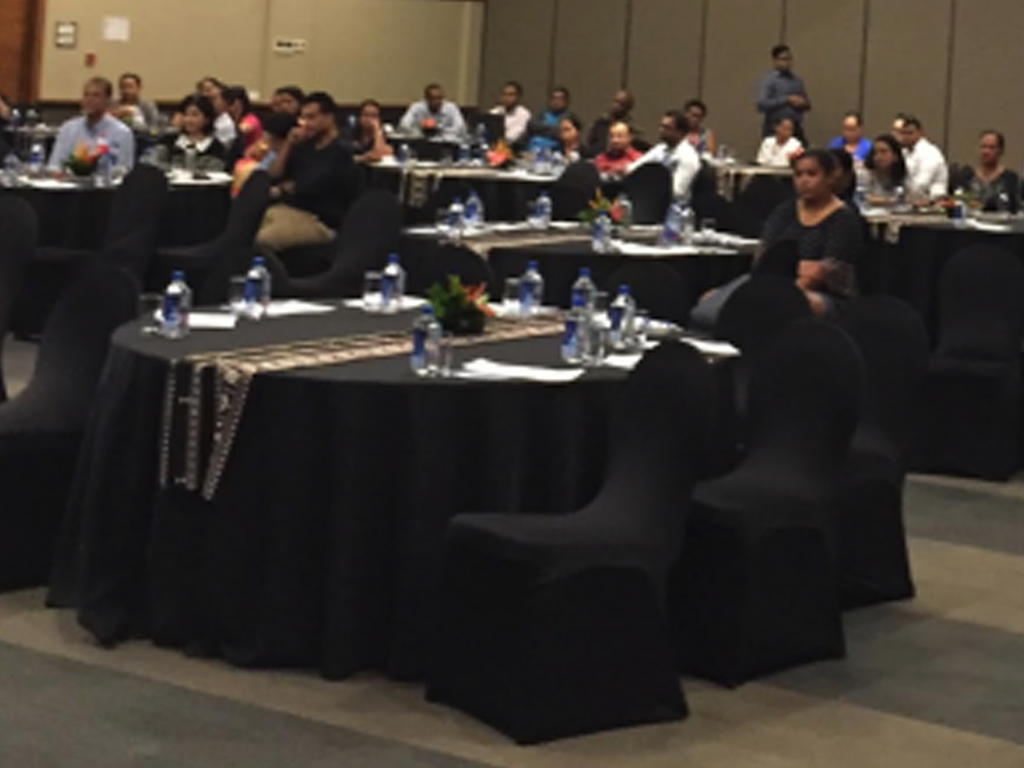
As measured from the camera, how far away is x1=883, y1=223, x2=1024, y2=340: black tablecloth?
12469 mm

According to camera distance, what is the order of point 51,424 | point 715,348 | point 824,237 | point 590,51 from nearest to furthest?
point 51,424 → point 715,348 → point 824,237 → point 590,51

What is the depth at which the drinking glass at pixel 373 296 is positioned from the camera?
8.04 metres

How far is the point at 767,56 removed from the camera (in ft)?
80.5

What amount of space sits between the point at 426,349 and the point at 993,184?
361 inches

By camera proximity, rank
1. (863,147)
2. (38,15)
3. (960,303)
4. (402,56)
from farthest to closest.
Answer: (402,56) < (38,15) < (863,147) < (960,303)

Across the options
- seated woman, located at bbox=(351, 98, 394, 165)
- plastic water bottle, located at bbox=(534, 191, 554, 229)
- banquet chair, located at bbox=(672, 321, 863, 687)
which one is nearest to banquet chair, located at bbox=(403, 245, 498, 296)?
banquet chair, located at bbox=(672, 321, 863, 687)

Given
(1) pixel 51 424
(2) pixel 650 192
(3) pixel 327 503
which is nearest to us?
(3) pixel 327 503

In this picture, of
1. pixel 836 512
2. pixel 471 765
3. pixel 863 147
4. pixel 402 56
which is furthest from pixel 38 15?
pixel 471 765

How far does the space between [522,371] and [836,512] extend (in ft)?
4.14

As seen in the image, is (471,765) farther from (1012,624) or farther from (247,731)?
(1012,624)

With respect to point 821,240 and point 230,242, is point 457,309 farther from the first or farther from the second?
point 230,242

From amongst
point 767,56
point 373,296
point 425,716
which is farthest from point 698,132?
point 425,716

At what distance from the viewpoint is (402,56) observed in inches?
998

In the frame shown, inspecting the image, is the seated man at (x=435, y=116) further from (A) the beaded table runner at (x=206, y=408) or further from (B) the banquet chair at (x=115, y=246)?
(A) the beaded table runner at (x=206, y=408)
